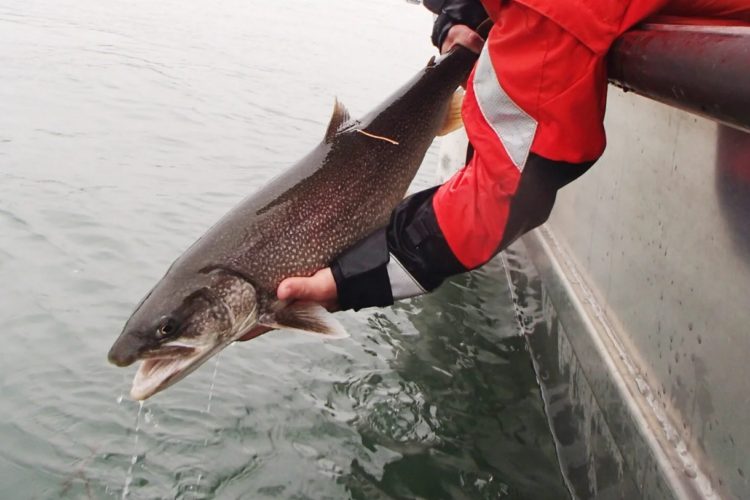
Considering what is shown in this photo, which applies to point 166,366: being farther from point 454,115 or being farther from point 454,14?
point 454,14

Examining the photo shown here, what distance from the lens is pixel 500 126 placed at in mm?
2189

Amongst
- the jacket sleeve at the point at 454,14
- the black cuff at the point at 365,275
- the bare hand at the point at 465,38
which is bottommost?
the black cuff at the point at 365,275

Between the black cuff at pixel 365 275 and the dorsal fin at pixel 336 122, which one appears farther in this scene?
the dorsal fin at pixel 336 122

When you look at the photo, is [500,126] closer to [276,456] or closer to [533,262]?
[276,456]

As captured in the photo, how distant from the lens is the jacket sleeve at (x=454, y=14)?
346 cm

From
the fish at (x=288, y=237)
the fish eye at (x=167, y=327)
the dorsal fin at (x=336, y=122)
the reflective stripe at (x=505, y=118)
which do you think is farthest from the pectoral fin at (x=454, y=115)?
the fish eye at (x=167, y=327)

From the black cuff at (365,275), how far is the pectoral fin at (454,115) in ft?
3.73

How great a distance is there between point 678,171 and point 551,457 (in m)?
1.61

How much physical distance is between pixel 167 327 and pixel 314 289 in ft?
1.92

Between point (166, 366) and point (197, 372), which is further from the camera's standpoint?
point (197, 372)

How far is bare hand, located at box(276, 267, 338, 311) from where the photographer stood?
9.03 ft

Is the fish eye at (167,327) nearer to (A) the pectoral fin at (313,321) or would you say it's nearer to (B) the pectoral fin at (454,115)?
(A) the pectoral fin at (313,321)

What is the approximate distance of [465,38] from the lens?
348 cm

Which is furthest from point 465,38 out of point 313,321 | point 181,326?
point 181,326
